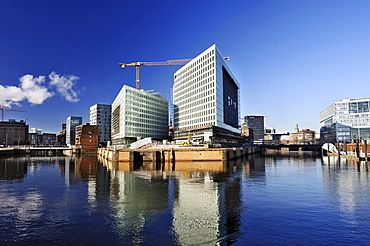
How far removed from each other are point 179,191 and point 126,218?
544 inches

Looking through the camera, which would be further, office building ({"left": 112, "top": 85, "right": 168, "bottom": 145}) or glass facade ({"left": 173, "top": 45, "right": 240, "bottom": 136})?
office building ({"left": 112, "top": 85, "right": 168, "bottom": 145})

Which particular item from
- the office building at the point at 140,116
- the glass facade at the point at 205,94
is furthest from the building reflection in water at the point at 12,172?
the glass facade at the point at 205,94

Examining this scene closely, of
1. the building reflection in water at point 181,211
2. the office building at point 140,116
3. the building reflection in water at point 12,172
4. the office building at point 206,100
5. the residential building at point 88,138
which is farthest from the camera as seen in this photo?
the residential building at point 88,138

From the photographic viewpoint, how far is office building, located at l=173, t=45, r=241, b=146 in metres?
132

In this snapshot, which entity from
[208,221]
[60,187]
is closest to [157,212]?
[208,221]

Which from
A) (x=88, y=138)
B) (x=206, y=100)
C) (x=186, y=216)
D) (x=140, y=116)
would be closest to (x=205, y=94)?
(x=206, y=100)

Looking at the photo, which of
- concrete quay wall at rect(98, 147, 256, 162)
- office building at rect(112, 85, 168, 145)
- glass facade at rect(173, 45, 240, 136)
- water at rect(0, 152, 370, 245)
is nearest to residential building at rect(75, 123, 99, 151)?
office building at rect(112, 85, 168, 145)

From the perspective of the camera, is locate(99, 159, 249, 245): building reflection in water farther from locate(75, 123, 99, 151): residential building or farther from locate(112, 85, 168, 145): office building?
locate(75, 123, 99, 151): residential building

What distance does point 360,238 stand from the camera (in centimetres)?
1856

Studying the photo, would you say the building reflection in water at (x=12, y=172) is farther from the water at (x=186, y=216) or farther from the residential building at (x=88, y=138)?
the residential building at (x=88, y=138)

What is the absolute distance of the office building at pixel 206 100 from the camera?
132 metres

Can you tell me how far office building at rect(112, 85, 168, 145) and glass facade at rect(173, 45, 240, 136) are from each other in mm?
17922

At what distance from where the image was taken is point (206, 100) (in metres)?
138

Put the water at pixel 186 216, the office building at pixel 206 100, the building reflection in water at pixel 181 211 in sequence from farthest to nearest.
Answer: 1. the office building at pixel 206 100
2. the building reflection in water at pixel 181 211
3. the water at pixel 186 216
